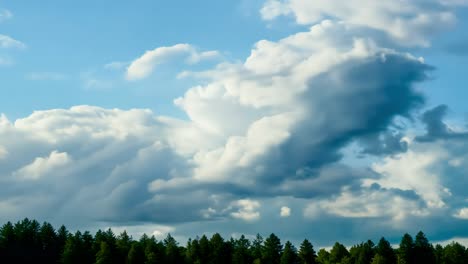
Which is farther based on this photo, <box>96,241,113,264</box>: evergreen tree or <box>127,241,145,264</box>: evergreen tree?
<box>96,241,113,264</box>: evergreen tree

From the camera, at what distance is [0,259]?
616 ft

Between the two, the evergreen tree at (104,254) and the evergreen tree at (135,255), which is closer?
the evergreen tree at (135,255)

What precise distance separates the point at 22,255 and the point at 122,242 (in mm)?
28822

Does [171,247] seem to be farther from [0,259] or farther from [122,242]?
[0,259]

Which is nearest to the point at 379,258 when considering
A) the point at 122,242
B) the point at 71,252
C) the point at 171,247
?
the point at 171,247

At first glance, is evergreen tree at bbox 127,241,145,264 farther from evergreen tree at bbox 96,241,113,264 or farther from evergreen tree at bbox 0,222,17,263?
evergreen tree at bbox 0,222,17,263

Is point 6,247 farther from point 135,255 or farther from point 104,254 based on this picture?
point 135,255

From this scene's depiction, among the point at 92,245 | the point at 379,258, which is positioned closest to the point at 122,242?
the point at 92,245

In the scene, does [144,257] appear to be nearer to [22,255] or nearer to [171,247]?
[171,247]

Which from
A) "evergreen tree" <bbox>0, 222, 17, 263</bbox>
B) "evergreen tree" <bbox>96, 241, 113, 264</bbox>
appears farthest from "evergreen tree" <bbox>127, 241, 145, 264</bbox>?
"evergreen tree" <bbox>0, 222, 17, 263</bbox>

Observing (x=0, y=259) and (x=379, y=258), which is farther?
(x=379, y=258)

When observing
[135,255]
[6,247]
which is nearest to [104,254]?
[135,255]

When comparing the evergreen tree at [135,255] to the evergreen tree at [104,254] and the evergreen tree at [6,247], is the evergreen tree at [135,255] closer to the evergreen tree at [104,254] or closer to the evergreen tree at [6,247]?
the evergreen tree at [104,254]

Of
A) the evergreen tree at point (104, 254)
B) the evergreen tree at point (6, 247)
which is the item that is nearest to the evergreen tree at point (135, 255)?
the evergreen tree at point (104, 254)
